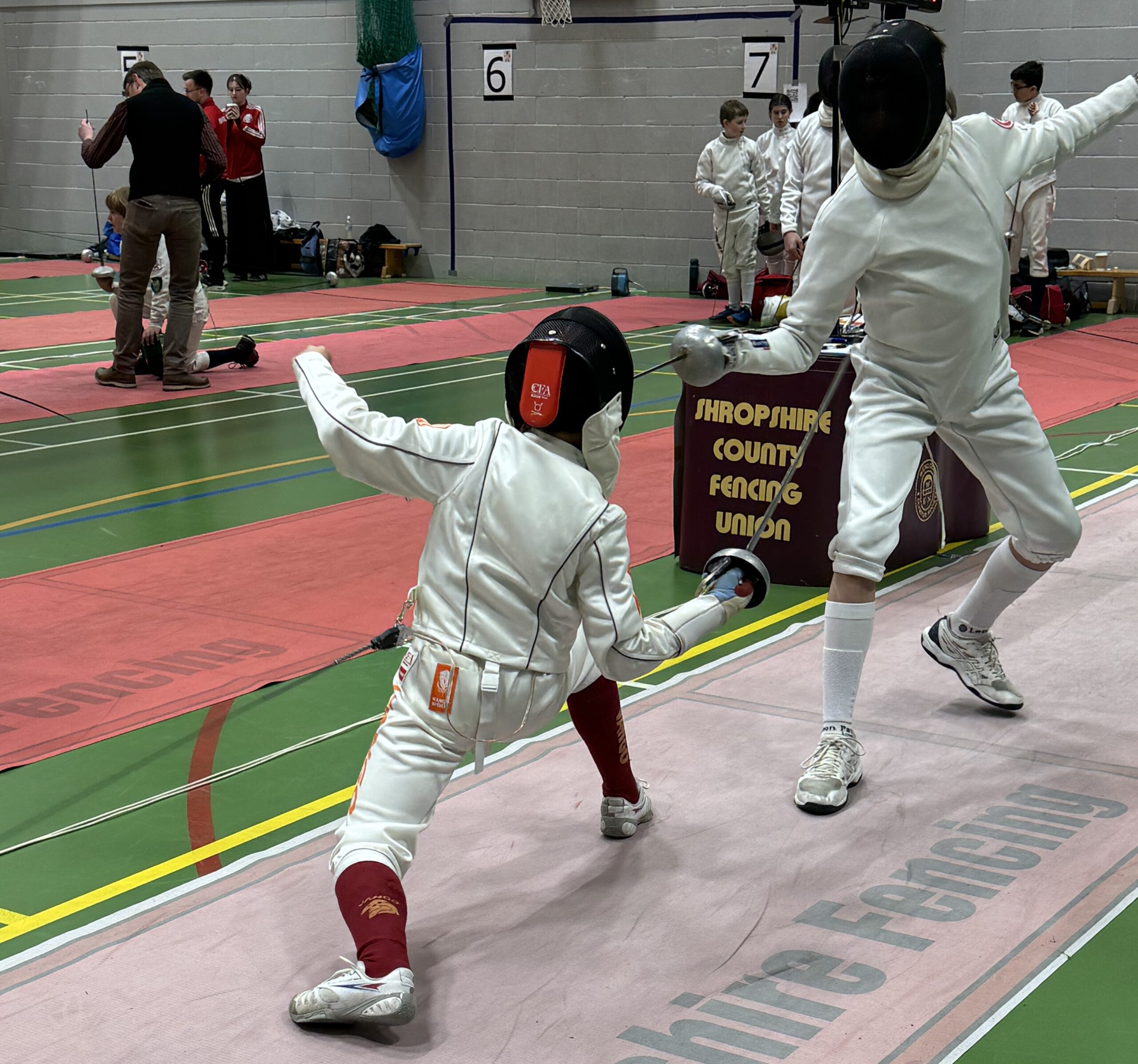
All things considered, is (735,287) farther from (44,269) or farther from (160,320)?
(44,269)

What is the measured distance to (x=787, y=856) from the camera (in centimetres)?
307

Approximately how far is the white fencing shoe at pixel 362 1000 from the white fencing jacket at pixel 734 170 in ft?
35.1

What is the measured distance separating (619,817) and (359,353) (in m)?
8.07

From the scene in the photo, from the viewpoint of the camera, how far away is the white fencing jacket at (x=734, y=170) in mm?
12367

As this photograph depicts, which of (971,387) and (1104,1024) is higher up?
(971,387)

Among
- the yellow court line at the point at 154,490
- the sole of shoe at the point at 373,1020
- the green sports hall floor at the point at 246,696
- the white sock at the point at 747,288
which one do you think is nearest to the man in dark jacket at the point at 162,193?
the green sports hall floor at the point at 246,696

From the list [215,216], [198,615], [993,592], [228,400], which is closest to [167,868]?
[198,615]

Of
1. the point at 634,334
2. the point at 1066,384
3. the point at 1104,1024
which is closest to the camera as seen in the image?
the point at 1104,1024

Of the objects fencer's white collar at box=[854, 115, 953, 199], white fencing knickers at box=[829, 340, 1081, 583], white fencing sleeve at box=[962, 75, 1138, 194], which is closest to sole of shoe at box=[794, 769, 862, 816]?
white fencing knickers at box=[829, 340, 1081, 583]

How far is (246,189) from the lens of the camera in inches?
641

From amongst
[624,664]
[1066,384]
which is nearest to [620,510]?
[624,664]

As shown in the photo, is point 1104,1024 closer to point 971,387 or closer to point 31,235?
point 971,387

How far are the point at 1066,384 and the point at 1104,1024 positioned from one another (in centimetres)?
770

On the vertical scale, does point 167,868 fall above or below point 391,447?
below
